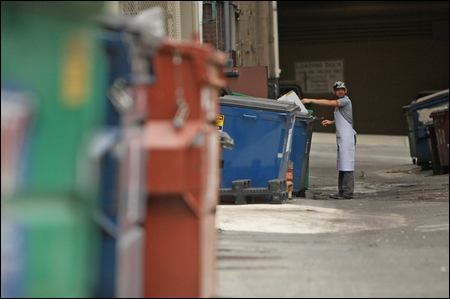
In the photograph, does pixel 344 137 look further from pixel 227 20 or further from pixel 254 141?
pixel 227 20

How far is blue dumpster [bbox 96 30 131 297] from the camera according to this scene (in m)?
3.73

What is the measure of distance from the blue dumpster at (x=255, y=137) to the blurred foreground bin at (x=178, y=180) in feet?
14.0

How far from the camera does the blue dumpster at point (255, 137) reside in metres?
8.59

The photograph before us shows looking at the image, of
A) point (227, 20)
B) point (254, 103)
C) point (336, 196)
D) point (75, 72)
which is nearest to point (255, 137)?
point (254, 103)

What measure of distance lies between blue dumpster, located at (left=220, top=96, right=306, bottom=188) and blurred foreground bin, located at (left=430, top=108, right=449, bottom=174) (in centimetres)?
296

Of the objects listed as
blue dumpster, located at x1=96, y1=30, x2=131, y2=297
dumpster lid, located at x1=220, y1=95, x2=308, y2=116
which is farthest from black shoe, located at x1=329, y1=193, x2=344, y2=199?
blue dumpster, located at x1=96, y1=30, x2=131, y2=297

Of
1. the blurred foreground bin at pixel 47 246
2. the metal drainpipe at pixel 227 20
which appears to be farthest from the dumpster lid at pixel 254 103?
the blurred foreground bin at pixel 47 246

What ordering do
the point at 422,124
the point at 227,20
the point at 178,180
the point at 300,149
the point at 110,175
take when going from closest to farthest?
the point at 110,175 → the point at 178,180 → the point at 300,149 → the point at 422,124 → the point at 227,20

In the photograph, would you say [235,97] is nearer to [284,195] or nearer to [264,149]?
[264,149]

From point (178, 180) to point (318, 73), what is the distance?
72.9 feet

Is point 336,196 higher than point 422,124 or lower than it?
lower

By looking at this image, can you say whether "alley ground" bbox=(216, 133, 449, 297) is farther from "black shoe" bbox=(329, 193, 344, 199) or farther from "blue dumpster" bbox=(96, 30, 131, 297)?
"blue dumpster" bbox=(96, 30, 131, 297)

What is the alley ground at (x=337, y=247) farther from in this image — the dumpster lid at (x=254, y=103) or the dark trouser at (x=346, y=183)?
the dumpster lid at (x=254, y=103)

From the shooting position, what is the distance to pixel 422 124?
12797 millimetres
